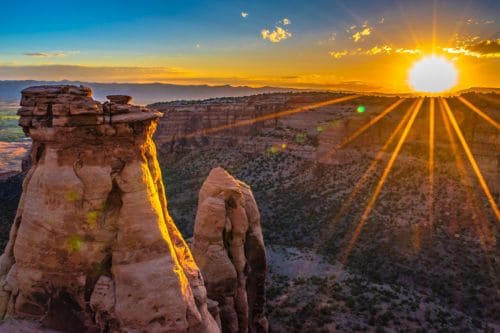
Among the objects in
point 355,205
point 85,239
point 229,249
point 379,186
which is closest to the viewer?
point 85,239

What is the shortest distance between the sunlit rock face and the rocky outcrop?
6.14 metres

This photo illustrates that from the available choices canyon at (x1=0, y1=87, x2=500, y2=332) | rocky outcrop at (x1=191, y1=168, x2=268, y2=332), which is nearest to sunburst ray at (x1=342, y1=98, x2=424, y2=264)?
canyon at (x1=0, y1=87, x2=500, y2=332)

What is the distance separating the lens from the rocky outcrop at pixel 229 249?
60.3ft

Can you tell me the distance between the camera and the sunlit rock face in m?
11.5

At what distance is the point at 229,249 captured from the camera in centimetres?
1969

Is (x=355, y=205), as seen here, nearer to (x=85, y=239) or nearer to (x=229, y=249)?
(x=229, y=249)

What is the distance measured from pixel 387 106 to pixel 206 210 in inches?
1903

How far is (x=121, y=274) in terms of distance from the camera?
1166cm

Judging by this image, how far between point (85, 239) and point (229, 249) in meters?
8.92

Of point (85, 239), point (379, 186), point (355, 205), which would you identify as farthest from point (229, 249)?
point (379, 186)

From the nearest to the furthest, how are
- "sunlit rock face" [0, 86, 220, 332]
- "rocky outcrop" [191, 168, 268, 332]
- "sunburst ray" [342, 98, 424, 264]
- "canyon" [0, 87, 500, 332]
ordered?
"sunlit rock face" [0, 86, 220, 332], "rocky outcrop" [191, 168, 268, 332], "canyon" [0, 87, 500, 332], "sunburst ray" [342, 98, 424, 264]

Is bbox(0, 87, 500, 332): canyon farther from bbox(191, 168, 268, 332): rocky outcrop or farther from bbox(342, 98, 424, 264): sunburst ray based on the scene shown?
bbox(191, 168, 268, 332): rocky outcrop

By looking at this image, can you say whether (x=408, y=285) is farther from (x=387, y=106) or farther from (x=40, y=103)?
(x=387, y=106)

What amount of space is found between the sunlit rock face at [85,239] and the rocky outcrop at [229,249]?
6136mm
